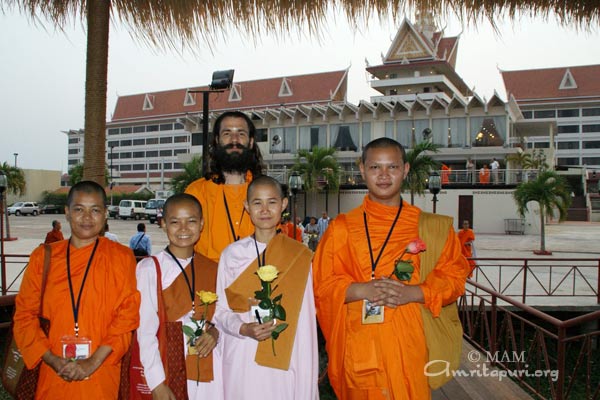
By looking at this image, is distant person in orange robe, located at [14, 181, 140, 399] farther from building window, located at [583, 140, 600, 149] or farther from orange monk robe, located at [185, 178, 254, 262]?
building window, located at [583, 140, 600, 149]

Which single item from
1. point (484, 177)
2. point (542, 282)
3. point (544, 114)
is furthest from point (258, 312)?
point (544, 114)

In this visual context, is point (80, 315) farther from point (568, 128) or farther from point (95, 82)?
point (568, 128)

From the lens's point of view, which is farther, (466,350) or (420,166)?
(420,166)

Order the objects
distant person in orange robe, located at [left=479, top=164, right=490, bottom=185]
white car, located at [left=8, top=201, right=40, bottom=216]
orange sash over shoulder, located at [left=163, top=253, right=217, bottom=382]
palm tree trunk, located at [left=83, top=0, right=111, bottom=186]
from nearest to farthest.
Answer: orange sash over shoulder, located at [left=163, top=253, right=217, bottom=382] → palm tree trunk, located at [left=83, top=0, right=111, bottom=186] → distant person in orange robe, located at [left=479, top=164, right=490, bottom=185] → white car, located at [left=8, top=201, right=40, bottom=216]

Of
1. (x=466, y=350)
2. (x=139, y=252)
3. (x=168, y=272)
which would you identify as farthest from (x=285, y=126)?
(x=168, y=272)

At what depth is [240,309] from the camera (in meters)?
2.88

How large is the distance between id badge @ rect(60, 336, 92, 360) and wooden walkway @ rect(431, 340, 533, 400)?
3431mm

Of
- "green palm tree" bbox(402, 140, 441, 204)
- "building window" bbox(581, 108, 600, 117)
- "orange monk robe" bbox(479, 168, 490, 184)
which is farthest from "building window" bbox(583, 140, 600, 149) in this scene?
"green palm tree" bbox(402, 140, 441, 204)

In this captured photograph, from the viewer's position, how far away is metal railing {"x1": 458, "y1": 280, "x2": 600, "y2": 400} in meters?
4.68

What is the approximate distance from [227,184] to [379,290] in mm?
1543

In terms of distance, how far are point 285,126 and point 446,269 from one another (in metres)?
37.6

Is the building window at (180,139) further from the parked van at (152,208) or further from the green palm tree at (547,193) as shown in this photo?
the green palm tree at (547,193)

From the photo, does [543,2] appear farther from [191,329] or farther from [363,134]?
[363,134]

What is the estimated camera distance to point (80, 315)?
280 centimetres
